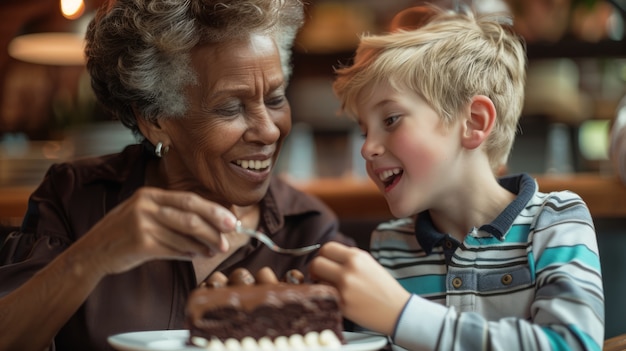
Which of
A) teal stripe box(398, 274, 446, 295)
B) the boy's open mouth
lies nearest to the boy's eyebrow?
the boy's open mouth

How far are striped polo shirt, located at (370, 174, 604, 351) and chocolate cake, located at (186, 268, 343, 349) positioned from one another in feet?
0.41

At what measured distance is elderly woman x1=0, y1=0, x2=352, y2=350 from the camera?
178 centimetres

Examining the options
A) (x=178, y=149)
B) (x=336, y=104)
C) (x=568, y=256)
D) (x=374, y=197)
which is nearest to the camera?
(x=568, y=256)

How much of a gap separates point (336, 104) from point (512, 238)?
13.6 ft

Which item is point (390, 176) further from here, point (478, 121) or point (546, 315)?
point (546, 315)

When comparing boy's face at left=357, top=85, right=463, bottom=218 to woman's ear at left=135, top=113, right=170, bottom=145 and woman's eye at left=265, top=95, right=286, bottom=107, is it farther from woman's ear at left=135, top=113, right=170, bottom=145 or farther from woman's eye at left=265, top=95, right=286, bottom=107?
woman's ear at left=135, top=113, right=170, bottom=145

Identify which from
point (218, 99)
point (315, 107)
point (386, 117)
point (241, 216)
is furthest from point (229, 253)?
point (315, 107)

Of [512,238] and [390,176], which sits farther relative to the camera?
[390,176]

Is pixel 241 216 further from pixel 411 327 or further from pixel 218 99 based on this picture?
pixel 411 327

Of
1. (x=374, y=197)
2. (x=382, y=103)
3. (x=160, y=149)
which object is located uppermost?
(x=382, y=103)

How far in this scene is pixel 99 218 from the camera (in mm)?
1880

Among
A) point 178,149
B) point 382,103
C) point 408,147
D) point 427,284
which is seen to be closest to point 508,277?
point 427,284

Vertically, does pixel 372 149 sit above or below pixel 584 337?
above


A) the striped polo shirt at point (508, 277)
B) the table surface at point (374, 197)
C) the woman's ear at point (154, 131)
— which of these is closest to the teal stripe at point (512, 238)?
the striped polo shirt at point (508, 277)
